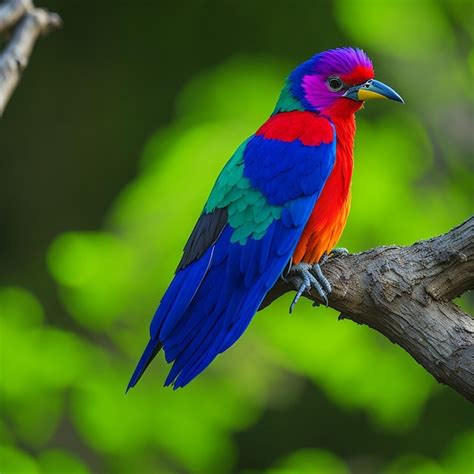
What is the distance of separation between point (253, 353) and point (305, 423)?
6.54 feet

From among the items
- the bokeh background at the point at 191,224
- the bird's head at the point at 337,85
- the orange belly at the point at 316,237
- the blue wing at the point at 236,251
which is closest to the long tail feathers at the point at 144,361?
the blue wing at the point at 236,251

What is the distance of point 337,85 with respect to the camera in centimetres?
390

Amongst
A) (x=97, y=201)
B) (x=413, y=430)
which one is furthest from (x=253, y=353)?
(x=97, y=201)

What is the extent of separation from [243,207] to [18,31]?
6.74 feet

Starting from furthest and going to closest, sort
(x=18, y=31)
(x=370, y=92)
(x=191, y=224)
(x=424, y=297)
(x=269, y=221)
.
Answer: (x=191, y=224) → (x=18, y=31) → (x=370, y=92) → (x=269, y=221) → (x=424, y=297)

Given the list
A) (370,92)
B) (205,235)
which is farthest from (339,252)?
Answer: (370,92)

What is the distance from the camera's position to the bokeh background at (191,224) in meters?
5.12

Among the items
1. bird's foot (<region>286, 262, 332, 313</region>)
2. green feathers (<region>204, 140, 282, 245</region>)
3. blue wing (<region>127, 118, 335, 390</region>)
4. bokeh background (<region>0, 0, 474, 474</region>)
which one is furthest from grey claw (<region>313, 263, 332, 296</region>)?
bokeh background (<region>0, 0, 474, 474</region>)

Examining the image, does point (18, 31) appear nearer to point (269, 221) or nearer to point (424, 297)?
point (269, 221)

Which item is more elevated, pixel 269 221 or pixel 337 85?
pixel 337 85

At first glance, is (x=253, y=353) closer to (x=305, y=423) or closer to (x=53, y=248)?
(x=53, y=248)

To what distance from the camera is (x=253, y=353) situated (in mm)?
5461

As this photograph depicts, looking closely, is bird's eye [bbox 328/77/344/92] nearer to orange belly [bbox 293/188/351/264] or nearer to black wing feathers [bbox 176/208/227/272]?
orange belly [bbox 293/188/351/264]

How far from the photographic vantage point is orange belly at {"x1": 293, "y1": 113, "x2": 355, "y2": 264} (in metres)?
3.58
